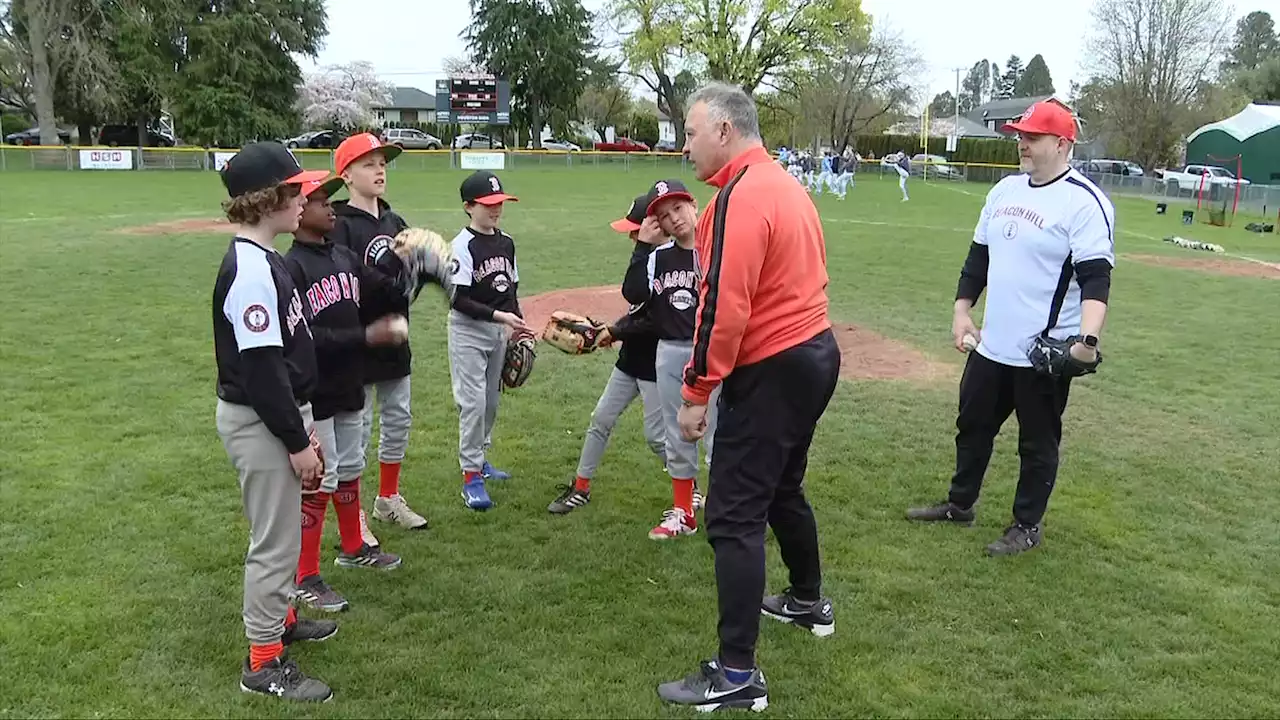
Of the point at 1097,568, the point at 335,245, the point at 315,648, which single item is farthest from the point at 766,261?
the point at 1097,568

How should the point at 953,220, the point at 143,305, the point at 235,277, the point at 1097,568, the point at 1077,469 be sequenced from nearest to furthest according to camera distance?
the point at 235,277
the point at 1097,568
the point at 1077,469
the point at 143,305
the point at 953,220

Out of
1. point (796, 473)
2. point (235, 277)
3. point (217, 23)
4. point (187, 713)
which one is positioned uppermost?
point (217, 23)

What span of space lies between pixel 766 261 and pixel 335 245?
1.96 meters

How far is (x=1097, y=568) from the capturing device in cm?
466

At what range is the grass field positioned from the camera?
3.54 meters

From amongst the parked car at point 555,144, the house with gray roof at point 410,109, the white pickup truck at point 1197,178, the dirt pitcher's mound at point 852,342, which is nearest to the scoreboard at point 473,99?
the parked car at point 555,144

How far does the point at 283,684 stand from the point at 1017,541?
3511mm

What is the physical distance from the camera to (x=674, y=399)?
491cm

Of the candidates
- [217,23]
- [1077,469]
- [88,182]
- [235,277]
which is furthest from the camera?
[217,23]

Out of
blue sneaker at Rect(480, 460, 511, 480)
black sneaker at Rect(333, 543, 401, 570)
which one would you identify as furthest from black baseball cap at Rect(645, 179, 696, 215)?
black sneaker at Rect(333, 543, 401, 570)

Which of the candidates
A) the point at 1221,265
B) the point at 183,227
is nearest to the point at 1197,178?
the point at 1221,265

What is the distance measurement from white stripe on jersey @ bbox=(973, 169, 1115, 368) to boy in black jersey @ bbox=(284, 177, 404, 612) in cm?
293

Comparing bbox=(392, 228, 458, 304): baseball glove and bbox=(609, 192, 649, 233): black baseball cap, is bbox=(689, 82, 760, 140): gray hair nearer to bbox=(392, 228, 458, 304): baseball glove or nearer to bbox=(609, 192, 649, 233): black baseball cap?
bbox=(392, 228, 458, 304): baseball glove

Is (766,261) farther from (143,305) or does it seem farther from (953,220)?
(953,220)
